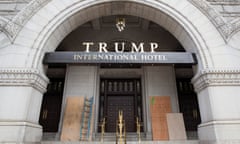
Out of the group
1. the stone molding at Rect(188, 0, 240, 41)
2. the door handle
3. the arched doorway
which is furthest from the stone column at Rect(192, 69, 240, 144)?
the door handle

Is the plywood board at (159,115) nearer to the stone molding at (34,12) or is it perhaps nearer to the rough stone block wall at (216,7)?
the stone molding at (34,12)

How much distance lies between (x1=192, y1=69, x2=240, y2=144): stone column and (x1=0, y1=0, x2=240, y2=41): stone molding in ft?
5.00

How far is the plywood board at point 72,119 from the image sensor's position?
6.95 meters

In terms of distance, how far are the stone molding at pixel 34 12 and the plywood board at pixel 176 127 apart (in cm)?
415

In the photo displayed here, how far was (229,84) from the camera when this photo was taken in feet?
15.0

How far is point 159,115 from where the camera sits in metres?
7.68

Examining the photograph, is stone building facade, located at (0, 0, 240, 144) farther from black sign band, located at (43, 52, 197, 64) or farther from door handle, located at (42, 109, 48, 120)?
door handle, located at (42, 109, 48, 120)

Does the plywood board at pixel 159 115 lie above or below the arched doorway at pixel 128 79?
below

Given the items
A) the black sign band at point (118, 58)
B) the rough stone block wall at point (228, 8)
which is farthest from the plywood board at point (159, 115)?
the rough stone block wall at point (228, 8)

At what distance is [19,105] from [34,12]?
3236 mm

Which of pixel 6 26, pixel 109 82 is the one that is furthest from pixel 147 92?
pixel 6 26

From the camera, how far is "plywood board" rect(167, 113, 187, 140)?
268 inches

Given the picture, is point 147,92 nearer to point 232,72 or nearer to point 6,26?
point 232,72

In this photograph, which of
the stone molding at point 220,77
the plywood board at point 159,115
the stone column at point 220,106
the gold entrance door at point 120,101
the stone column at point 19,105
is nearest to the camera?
the stone column at point 19,105
